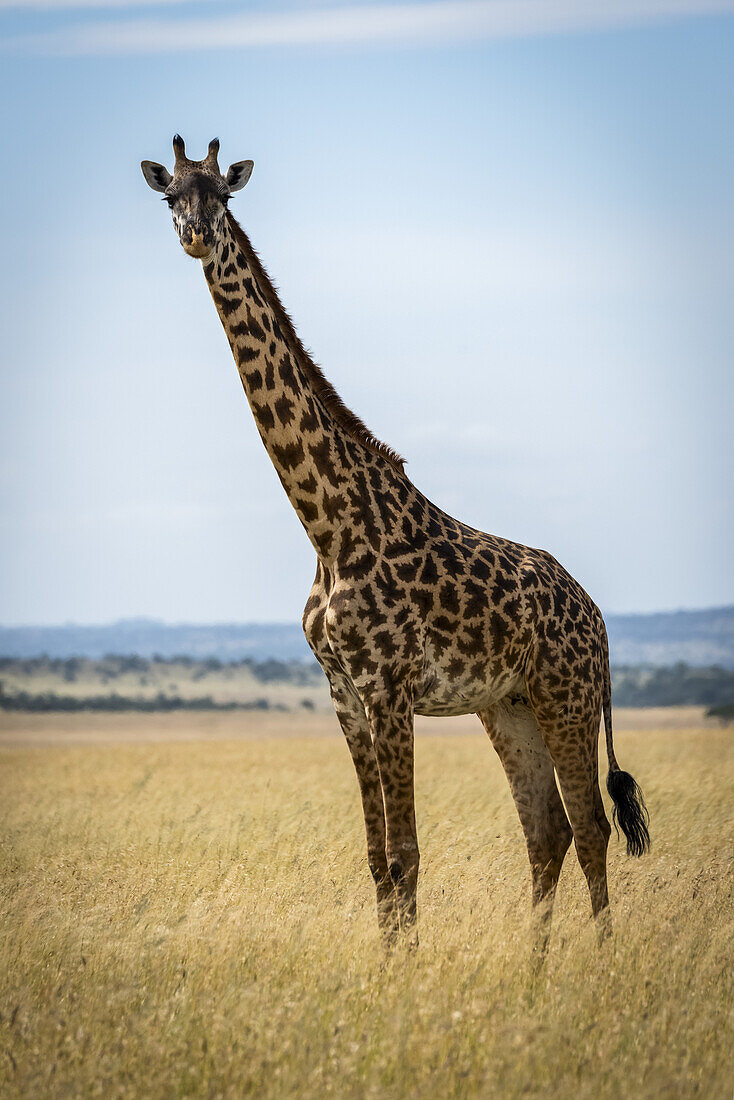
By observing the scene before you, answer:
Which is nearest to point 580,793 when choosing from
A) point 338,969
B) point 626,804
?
point 626,804

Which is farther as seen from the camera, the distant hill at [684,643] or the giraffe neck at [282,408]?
the distant hill at [684,643]

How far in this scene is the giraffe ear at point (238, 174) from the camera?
316 inches

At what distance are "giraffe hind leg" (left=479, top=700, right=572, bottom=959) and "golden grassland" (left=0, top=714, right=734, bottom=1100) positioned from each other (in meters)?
0.34

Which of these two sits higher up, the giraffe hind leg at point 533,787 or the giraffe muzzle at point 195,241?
the giraffe muzzle at point 195,241

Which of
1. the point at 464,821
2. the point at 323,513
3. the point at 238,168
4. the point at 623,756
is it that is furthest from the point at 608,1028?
the point at 623,756

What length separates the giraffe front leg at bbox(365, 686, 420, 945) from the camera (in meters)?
7.80

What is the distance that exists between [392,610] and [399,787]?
117cm

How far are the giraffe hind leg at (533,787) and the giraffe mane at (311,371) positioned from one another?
2188 millimetres

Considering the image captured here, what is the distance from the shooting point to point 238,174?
318 inches

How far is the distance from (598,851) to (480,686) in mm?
1583

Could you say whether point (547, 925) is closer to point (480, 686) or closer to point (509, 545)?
point (480, 686)

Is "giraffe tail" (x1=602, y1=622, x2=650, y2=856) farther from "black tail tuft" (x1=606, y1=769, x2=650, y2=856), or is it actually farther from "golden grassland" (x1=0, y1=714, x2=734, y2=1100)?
"golden grassland" (x1=0, y1=714, x2=734, y2=1100)

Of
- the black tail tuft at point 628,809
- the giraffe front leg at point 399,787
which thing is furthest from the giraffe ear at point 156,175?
the black tail tuft at point 628,809

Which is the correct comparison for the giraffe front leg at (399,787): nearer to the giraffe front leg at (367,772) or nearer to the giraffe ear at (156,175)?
the giraffe front leg at (367,772)
